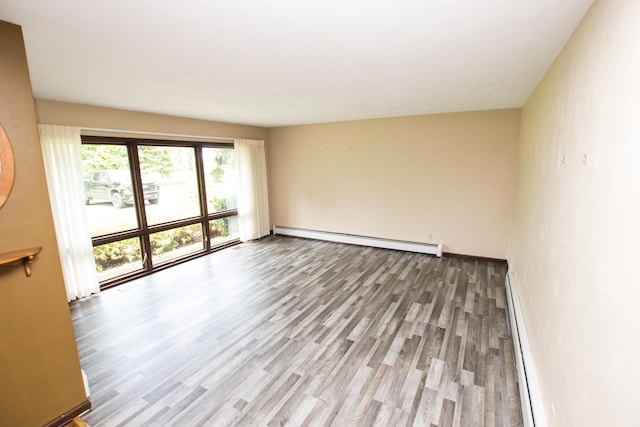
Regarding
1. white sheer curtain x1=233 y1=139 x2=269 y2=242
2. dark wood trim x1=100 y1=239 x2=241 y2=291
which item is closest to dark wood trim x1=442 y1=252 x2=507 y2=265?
A: white sheer curtain x1=233 y1=139 x2=269 y2=242

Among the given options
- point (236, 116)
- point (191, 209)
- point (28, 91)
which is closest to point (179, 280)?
point (191, 209)

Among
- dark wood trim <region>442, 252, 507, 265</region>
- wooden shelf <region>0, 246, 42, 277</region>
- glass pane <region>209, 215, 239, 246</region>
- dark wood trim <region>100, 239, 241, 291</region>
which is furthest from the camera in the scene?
glass pane <region>209, 215, 239, 246</region>

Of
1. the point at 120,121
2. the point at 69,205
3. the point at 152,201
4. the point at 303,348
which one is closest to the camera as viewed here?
the point at 303,348

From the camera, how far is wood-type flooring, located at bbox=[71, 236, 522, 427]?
78.5 inches

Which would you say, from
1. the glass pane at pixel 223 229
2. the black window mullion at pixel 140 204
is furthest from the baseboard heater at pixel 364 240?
the black window mullion at pixel 140 204

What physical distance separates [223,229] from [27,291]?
13.3 feet

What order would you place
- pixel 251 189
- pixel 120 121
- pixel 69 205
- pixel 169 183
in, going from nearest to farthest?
1. pixel 69 205
2. pixel 120 121
3. pixel 169 183
4. pixel 251 189

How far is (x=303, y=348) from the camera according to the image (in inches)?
105

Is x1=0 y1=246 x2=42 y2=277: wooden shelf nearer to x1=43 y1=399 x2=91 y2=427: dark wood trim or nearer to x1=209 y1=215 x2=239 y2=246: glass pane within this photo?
x1=43 y1=399 x2=91 y2=427: dark wood trim

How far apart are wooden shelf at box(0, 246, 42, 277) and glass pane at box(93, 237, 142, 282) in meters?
2.54

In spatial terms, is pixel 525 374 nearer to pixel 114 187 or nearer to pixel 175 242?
pixel 175 242

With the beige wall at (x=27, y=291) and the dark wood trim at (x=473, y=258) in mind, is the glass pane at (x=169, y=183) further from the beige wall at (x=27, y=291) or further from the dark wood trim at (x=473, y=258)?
the dark wood trim at (x=473, y=258)

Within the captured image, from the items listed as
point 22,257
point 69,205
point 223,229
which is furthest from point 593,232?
point 223,229

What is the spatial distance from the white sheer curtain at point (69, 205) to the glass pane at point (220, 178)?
2.01 meters
